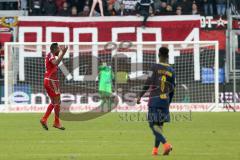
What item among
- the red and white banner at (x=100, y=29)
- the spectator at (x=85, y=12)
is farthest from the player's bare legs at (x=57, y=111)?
the spectator at (x=85, y=12)

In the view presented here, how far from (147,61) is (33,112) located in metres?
5.83

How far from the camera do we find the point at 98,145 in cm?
1711

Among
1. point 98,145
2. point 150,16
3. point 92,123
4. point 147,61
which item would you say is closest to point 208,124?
point 92,123

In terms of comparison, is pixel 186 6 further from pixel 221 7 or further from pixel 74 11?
pixel 74 11

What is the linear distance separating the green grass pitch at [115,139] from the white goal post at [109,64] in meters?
4.98

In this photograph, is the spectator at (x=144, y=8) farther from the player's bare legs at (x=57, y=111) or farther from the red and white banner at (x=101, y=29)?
the player's bare legs at (x=57, y=111)

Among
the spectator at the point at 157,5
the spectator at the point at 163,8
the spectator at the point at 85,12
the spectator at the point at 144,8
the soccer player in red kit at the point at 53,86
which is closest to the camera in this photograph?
the soccer player in red kit at the point at 53,86

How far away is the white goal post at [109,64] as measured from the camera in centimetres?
3175

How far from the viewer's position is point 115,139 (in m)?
18.6

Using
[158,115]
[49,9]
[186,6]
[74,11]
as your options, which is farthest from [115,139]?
[186,6]

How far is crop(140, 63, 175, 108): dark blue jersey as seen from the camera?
49.9ft

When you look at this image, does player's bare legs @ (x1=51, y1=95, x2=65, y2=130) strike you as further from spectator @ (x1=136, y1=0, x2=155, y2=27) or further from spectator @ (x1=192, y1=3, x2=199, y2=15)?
spectator @ (x1=192, y1=3, x2=199, y2=15)

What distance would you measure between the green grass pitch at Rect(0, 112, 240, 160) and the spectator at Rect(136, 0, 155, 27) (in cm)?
954

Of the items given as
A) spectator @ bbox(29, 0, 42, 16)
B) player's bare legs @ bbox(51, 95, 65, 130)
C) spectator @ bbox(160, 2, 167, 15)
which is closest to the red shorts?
player's bare legs @ bbox(51, 95, 65, 130)
